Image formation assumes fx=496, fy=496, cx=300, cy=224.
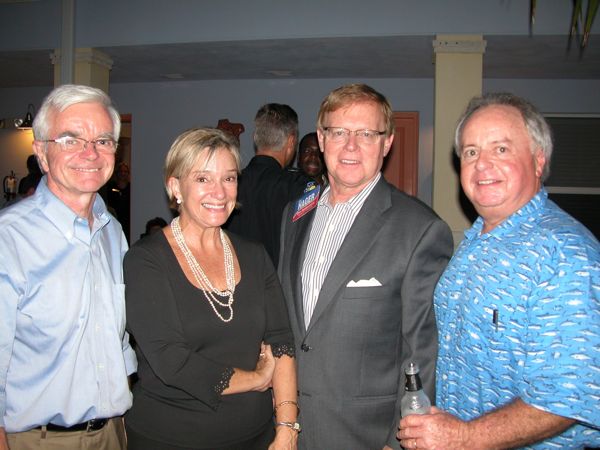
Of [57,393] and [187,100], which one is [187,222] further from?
[187,100]

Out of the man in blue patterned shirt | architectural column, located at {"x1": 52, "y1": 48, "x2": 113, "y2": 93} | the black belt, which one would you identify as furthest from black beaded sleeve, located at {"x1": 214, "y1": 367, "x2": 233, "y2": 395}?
architectural column, located at {"x1": 52, "y1": 48, "x2": 113, "y2": 93}

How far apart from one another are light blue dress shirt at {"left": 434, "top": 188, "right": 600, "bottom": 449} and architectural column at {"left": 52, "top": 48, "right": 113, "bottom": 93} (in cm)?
595

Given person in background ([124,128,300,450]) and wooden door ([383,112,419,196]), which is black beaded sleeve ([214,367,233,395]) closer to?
person in background ([124,128,300,450])

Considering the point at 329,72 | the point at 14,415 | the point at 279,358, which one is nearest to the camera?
the point at 14,415

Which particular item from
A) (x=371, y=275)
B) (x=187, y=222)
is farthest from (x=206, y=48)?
(x=371, y=275)

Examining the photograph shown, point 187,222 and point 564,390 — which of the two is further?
point 187,222

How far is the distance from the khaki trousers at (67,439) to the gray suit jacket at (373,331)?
0.79 m

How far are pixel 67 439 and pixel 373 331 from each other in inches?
48.1

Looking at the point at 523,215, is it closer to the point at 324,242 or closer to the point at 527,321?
the point at 527,321

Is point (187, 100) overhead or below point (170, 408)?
overhead

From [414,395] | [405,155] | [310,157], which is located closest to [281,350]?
[414,395]

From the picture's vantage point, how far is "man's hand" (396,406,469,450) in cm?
154

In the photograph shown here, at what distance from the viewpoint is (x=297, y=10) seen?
19.0 feet

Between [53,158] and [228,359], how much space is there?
3.39ft
